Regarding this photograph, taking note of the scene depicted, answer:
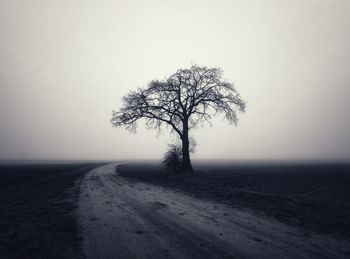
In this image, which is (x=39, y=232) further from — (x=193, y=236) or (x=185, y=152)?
(x=185, y=152)

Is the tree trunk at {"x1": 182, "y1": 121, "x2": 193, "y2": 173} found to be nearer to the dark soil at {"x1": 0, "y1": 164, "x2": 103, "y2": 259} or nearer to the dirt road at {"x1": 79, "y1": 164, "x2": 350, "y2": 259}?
the dark soil at {"x1": 0, "y1": 164, "x2": 103, "y2": 259}

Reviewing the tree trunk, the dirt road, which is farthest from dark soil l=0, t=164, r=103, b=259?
the tree trunk

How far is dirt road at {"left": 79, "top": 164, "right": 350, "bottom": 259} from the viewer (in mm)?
4641

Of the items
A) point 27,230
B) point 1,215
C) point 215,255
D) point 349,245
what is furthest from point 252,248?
point 1,215

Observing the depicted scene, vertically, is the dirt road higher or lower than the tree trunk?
lower

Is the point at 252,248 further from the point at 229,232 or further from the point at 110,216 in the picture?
the point at 110,216

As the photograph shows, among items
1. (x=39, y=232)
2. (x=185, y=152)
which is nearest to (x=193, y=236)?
(x=39, y=232)

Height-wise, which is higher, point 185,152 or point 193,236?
point 185,152

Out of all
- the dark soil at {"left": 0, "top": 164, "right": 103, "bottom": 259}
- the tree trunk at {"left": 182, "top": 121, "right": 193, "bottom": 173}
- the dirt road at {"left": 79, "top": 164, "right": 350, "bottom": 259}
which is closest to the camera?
the dirt road at {"left": 79, "top": 164, "right": 350, "bottom": 259}

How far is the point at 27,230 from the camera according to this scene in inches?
Answer: 255

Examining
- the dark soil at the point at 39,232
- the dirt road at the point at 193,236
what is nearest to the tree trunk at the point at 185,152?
the dark soil at the point at 39,232

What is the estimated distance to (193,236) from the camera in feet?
18.4

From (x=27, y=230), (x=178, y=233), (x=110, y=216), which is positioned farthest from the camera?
(x=110, y=216)

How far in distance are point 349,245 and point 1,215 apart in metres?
11.3
